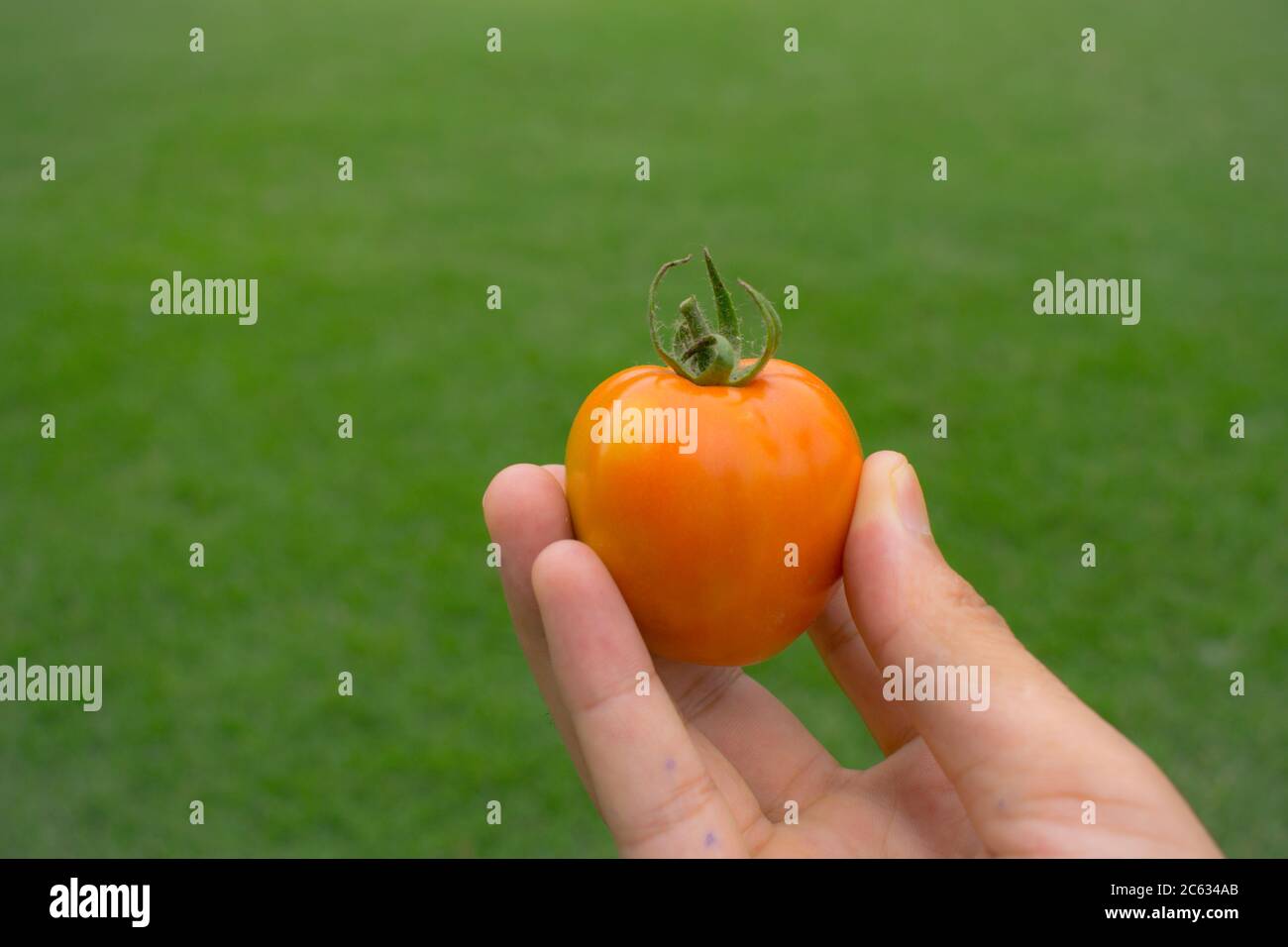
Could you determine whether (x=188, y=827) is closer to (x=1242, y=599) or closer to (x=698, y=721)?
(x=698, y=721)

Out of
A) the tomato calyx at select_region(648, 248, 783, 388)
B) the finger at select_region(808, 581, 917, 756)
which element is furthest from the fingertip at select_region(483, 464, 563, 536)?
the finger at select_region(808, 581, 917, 756)

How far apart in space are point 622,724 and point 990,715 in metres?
0.70

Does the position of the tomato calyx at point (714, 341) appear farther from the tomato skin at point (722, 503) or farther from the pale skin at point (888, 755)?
the pale skin at point (888, 755)

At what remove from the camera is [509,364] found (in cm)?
690

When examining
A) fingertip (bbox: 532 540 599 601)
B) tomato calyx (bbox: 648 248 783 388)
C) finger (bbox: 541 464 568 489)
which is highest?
tomato calyx (bbox: 648 248 783 388)

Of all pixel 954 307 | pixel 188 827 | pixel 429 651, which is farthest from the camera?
pixel 954 307

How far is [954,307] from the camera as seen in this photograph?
7.31m

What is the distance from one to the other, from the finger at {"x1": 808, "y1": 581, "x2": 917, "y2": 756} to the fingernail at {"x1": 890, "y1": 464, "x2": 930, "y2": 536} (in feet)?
1.55

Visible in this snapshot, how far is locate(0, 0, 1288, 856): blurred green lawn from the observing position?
4.62m

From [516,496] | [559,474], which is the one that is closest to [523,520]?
[516,496]

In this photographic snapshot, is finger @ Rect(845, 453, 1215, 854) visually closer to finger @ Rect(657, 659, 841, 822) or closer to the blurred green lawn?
finger @ Rect(657, 659, 841, 822)

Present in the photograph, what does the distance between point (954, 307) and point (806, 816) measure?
5253mm

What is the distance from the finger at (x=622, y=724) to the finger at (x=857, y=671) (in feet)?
2.26

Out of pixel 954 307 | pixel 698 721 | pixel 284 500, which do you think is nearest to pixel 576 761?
pixel 698 721
